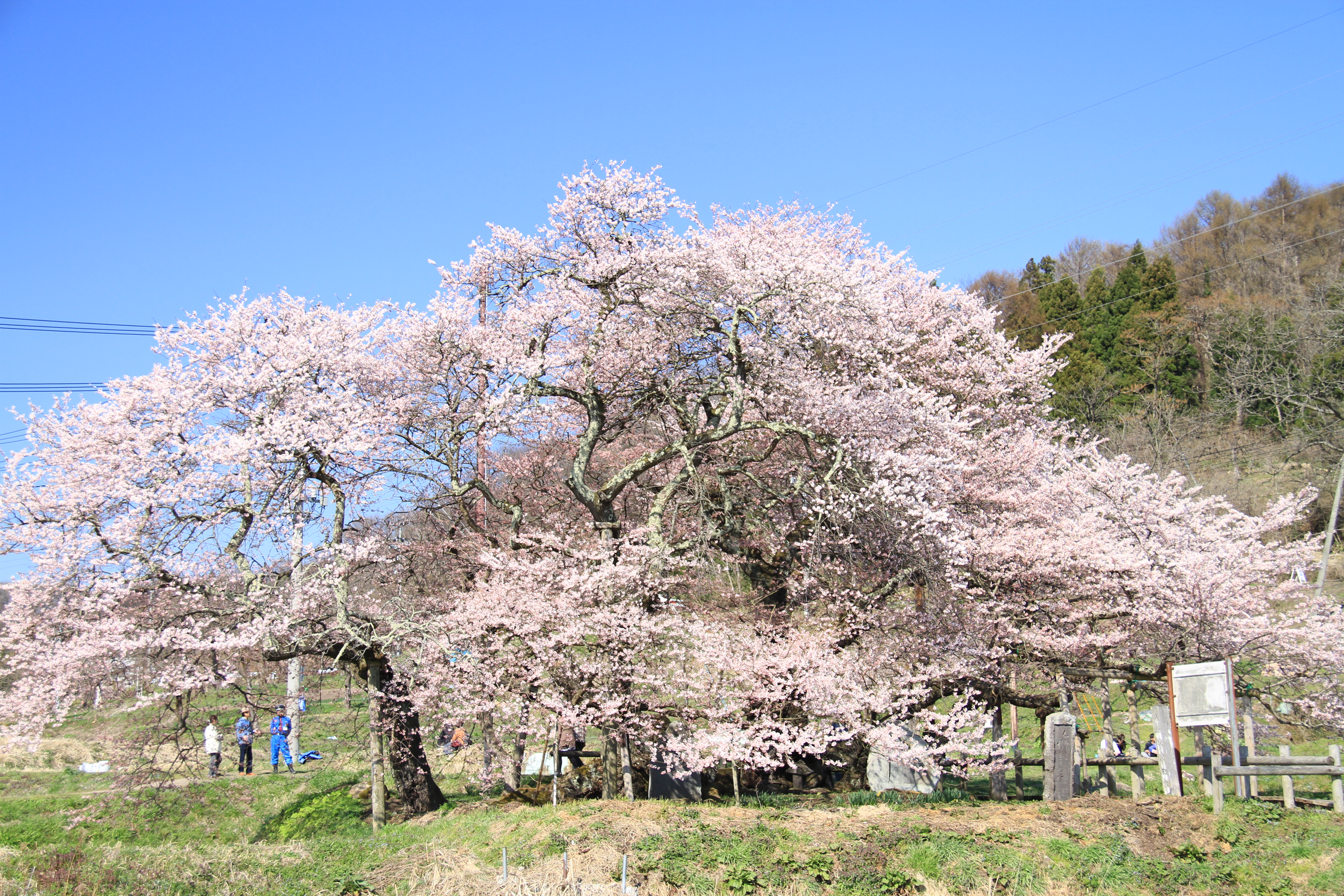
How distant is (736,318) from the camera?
1372cm

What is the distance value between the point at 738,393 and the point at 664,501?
1.91m

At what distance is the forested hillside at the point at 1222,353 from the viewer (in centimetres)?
3591

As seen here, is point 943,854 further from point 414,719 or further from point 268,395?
point 268,395

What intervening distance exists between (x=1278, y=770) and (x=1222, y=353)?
121 feet

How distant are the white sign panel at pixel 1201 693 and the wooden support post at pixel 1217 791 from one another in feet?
2.60

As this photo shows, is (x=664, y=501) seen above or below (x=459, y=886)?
above

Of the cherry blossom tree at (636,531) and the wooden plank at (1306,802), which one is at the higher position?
the cherry blossom tree at (636,531)

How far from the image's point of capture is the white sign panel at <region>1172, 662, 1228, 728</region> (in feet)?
29.9

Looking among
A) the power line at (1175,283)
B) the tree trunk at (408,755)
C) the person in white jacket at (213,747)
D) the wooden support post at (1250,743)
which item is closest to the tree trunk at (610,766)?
the tree trunk at (408,755)

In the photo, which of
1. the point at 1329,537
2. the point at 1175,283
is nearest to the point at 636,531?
the point at 1329,537

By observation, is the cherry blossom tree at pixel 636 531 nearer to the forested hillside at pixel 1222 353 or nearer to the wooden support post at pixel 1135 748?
the wooden support post at pixel 1135 748

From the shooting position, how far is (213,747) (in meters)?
17.1

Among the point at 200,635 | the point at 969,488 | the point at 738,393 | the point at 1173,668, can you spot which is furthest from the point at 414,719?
the point at 1173,668

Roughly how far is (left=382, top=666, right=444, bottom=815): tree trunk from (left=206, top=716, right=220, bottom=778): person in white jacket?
4.32 metres
